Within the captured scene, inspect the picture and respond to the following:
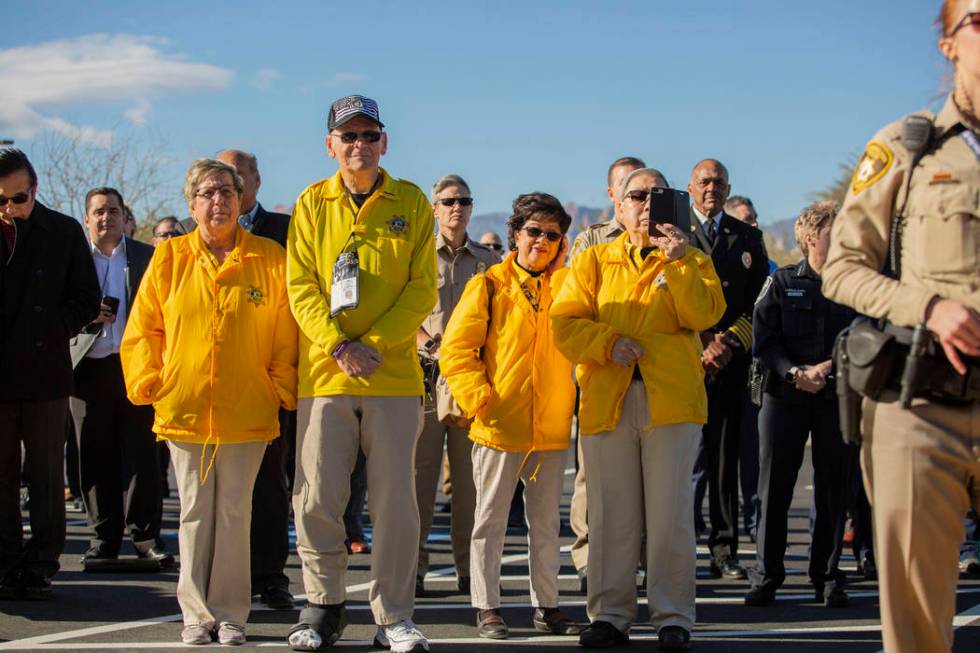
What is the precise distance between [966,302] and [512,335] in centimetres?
354

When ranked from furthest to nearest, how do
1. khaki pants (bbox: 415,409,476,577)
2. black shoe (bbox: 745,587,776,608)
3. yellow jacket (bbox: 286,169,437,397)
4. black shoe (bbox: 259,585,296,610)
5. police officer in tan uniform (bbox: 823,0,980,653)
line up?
khaki pants (bbox: 415,409,476,577) → black shoe (bbox: 745,587,776,608) → black shoe (bbox: 259,585,296,610) → yellow jacket (bbox: 286,169,437,397) → police officer in tan uniform (bbox: 823,0,980,653)

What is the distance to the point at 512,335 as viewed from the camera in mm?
7336

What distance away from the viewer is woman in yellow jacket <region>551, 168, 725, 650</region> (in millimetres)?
6766

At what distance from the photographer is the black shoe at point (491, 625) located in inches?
273

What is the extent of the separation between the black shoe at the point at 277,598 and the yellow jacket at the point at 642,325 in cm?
203

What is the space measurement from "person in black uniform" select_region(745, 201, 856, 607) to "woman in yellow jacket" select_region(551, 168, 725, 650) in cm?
139

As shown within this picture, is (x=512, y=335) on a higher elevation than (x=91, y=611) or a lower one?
higher

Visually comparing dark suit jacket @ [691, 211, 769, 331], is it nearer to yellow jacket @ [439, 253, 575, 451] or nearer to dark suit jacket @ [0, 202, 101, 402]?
yellow jacket @ [439, 253, 575, 451]

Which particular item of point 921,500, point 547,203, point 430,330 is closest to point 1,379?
point 430,330

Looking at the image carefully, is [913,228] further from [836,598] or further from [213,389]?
[836,598]

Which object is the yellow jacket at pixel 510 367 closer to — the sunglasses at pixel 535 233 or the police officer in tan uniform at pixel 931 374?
the sunglasses at pixel 535 233

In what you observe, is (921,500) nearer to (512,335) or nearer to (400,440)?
(400,440)

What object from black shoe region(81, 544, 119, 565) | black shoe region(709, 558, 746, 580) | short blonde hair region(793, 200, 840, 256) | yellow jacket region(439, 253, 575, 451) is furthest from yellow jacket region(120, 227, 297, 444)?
black shoe region(709, 558, 746, 580)

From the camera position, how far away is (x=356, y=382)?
21.3 ft
